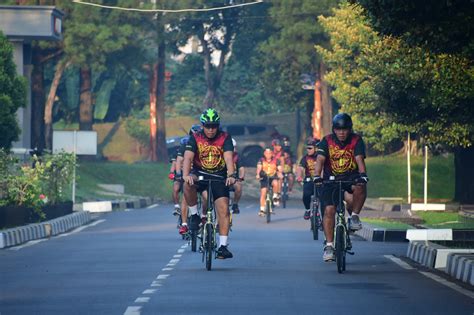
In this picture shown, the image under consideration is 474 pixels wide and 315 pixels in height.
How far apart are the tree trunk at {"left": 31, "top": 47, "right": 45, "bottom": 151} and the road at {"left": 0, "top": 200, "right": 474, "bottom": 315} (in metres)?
30.8

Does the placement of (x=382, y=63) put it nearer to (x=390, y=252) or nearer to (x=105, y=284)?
(x=390, y=252)

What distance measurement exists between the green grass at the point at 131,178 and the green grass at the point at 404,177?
8.48 meters

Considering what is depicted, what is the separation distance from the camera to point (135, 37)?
71250mm

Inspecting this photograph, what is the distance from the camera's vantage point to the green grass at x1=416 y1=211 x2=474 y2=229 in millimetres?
33062

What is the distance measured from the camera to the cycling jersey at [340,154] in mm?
20672

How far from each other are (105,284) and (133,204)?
3454 cm

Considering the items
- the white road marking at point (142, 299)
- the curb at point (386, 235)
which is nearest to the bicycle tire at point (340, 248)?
the white road marking at point (142, 299)

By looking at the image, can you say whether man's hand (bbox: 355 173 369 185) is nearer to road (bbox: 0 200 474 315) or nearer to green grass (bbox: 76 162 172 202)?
road (bbox: 0 200 474 315)

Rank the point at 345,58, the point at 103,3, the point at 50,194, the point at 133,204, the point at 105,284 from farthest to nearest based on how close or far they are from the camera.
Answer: the point at 103,3 → the point at 345,58 → the point at 133,204 → the point at 50,194 → the point at 105,284

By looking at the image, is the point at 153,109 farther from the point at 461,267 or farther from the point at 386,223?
the point at 461,267

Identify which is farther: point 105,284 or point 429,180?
point 429,180

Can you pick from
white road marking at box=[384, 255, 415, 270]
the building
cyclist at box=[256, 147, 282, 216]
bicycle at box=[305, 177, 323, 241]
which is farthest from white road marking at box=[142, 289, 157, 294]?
the building

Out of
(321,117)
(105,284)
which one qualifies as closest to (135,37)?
(321,117)

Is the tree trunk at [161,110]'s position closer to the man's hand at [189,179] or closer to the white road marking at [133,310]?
the man's hand at [189,179]
